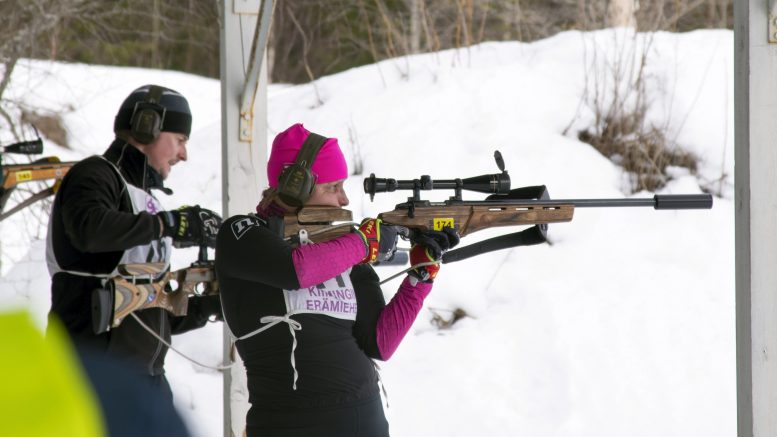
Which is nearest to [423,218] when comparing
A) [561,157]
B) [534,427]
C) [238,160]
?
[238,160]

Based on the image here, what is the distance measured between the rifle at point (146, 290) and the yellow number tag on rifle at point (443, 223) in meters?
0.87

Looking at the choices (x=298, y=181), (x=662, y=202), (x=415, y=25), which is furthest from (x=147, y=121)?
(x=415, y=25)

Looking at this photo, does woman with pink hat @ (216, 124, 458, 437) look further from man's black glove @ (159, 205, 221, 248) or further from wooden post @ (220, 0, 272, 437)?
wooden post @ (220, 0, 272, 437)

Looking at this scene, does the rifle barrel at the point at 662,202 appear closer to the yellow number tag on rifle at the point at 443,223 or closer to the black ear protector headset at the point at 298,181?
the yellow number tag on rifle at the point at 443,223

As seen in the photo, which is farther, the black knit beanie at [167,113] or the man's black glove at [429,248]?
the black knit beanie at [167,113]

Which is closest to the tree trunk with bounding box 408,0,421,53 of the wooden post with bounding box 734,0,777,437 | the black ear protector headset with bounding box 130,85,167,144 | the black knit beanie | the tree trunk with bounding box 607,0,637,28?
the tree trunk with bounding box 607,0,637,28

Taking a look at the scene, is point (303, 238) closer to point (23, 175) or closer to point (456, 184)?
point (456, 184)

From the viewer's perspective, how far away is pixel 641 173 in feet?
22.9

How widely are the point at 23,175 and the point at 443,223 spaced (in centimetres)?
258

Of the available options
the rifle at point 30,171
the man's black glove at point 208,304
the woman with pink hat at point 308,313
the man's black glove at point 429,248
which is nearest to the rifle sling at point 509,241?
the man's black glove at point 429,248

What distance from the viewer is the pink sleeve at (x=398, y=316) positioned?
2662 mm

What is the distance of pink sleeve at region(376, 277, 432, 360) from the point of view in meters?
2.66

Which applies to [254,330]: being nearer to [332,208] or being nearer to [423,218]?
[332,208]

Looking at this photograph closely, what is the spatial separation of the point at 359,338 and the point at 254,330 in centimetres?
29
